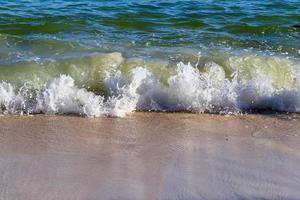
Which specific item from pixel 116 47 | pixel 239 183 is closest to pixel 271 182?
pixel 239 183

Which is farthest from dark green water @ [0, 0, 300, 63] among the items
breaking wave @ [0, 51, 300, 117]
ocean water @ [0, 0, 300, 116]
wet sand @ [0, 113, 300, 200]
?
wet sand @ [0, 113, 300, 200]

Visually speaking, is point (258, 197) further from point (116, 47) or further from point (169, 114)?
point (116, 47)

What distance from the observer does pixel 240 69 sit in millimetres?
6910

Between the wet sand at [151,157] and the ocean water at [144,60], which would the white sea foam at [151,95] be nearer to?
the ocean water at [144,60]

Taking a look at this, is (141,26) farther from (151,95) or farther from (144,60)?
(151,95)

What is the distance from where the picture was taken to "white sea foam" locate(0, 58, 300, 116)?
599cm

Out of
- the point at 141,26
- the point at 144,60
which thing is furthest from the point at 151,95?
the point at 141,26

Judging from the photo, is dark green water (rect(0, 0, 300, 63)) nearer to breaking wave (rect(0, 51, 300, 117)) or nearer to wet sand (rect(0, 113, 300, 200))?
breaking wave (rect(0, 51, 300, 117))

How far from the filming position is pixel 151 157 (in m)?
4.80

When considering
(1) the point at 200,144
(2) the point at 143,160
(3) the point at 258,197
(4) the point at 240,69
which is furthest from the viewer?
(4) the point at 240,69

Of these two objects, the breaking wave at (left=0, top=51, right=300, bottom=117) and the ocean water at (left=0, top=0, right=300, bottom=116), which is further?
the ocean water at (left=0, top=0, right=300, bottom=116)

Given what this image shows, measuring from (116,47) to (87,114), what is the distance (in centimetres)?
208

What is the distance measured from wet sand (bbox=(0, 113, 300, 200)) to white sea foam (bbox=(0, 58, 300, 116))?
195 millimetres

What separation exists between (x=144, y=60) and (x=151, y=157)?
7.76 feet
